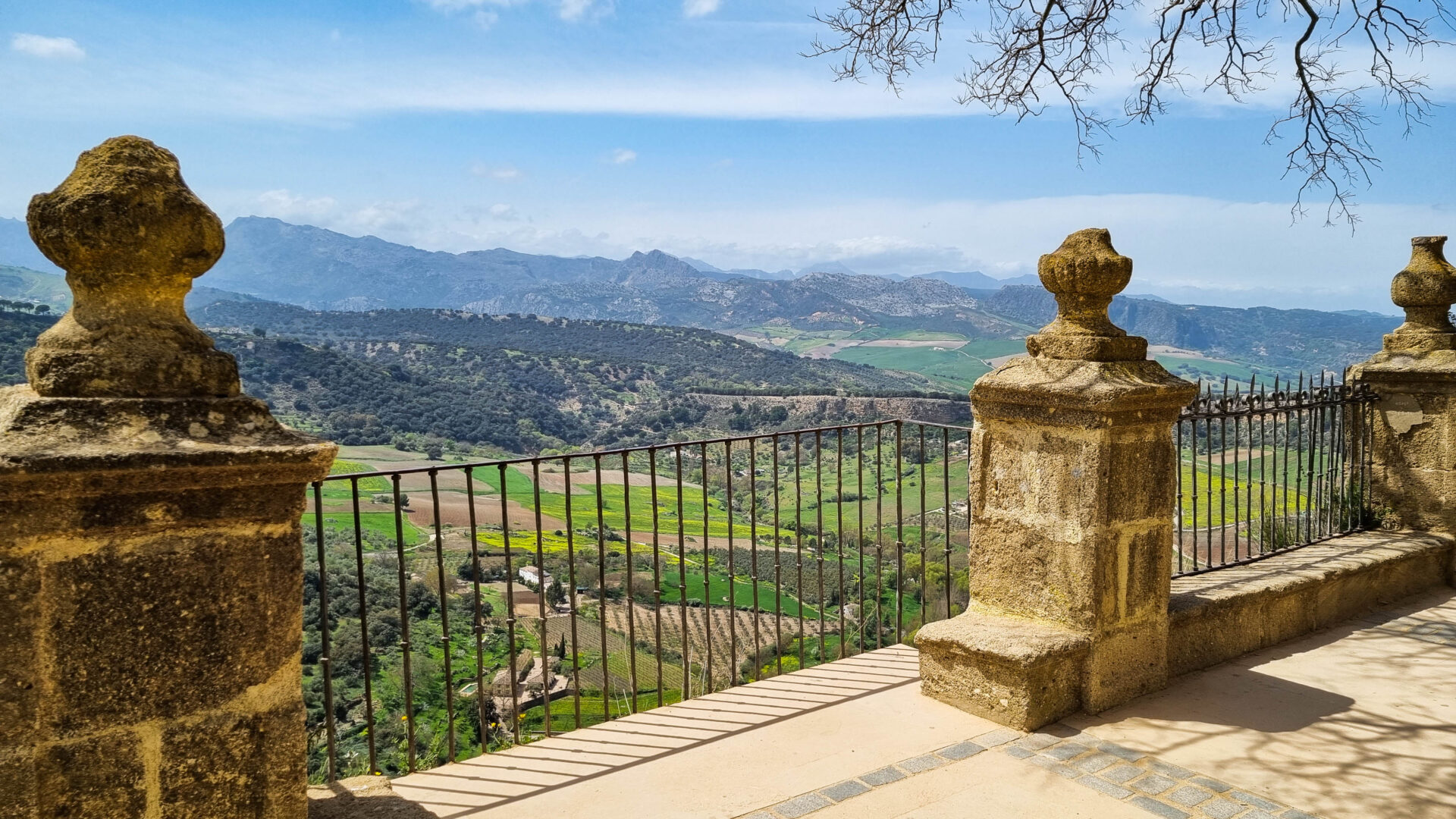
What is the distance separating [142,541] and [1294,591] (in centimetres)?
532

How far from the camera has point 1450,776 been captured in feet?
11.4

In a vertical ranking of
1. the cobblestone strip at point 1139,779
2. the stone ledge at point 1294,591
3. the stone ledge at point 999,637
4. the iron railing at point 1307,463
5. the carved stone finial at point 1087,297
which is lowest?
the cobblestone strip at point 1139,779

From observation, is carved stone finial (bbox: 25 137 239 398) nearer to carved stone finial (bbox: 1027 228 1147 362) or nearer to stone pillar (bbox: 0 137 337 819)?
stone pillar (bbox: 0 137 337 819)

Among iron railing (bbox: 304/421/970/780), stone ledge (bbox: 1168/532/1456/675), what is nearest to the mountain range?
iron railing (bbox: 304/421/970/780)

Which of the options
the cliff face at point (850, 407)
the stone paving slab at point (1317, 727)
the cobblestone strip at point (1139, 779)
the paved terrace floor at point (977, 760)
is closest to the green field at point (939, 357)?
the cliff face at point (850, 407)

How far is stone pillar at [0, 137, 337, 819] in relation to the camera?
1785 millimetres

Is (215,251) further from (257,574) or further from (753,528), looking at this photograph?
(753,528)

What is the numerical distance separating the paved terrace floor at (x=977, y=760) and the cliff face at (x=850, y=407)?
28.8 meters

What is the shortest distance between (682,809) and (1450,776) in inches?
112

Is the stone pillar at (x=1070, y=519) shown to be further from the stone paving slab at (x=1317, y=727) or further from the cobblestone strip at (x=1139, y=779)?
the stone paving slab at (x=1317, y=727)

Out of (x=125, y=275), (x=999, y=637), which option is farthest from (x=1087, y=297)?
(x=125, y=275)

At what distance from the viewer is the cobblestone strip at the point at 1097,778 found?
3180 millimetres

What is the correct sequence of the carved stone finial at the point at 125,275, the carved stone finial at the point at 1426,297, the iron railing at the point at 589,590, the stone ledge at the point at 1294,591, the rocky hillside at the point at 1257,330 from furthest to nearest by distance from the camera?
the rocky hillside at the point at 1257,330
the carved stone finial at the point at 1426,297
the stone ledge at the point at 1294,591
the iron railing at the point at 589,590
the carved stone finial at the point at 125,275

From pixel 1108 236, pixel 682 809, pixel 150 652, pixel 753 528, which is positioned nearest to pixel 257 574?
pixel 150 652
